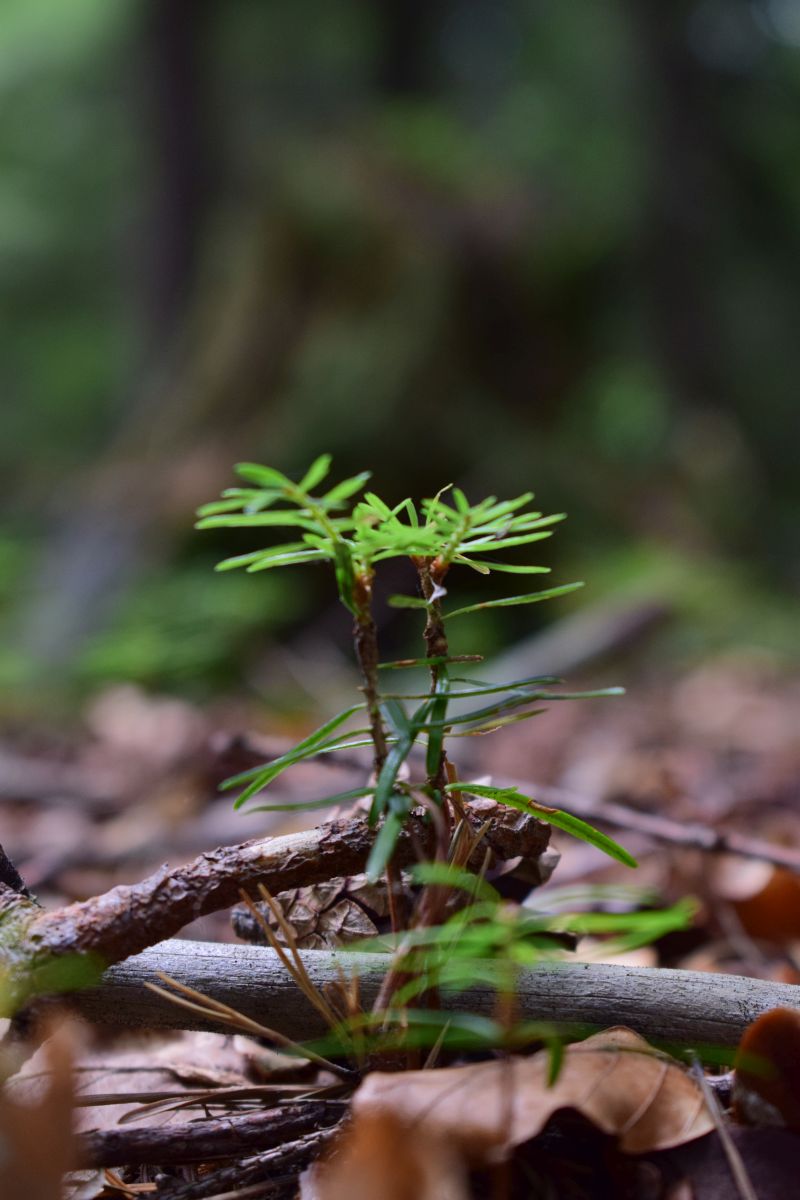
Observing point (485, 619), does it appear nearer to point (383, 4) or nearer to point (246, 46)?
point (383, 4)

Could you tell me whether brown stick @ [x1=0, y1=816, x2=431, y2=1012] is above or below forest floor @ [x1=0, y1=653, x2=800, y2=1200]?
above

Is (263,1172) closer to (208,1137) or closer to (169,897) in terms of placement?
(208,1137)

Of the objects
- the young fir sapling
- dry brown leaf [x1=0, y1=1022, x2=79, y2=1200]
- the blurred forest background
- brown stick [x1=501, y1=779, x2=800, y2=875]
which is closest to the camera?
dry brown leaf [x1=0, y1=1022, x2=79, y2=1200]

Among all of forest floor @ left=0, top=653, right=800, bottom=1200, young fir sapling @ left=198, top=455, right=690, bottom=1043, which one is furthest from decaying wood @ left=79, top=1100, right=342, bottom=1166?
young fir sapling @ left=198, top=455, right=690, bottom=1043

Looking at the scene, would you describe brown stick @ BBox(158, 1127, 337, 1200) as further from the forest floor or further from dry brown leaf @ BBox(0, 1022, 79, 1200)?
dry brown leaf @ BBox(0, 1022, 79, 1200)

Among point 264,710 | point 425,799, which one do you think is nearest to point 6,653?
point 264,710

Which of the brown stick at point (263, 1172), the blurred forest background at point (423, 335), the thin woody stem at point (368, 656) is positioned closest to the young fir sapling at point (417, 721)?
the thin woody stem at point (368, 656)
